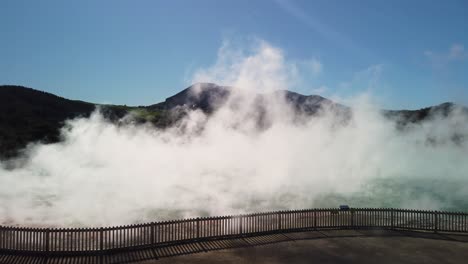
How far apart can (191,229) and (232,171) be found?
2249 cm

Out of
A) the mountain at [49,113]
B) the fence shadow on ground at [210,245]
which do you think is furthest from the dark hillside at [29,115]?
the fence shadow on ground at [210,245]

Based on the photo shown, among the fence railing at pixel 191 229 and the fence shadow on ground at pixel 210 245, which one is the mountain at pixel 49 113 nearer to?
the fence railing at pixel 191 229

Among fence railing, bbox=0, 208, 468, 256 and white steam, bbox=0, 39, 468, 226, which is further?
white steam, bbox=0, 39, 468, 226

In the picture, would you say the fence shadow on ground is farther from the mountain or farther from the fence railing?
the mountain

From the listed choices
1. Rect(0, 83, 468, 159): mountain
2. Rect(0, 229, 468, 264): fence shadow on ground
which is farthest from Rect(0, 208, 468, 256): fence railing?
Rect(0, 83, 468, 159): mountain

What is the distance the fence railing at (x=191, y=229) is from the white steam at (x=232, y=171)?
497 centimetres

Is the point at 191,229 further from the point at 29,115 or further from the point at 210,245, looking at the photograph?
the point at 29,115

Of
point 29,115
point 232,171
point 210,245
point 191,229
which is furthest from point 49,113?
point 210,245

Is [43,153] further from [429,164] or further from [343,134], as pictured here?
[429,164]

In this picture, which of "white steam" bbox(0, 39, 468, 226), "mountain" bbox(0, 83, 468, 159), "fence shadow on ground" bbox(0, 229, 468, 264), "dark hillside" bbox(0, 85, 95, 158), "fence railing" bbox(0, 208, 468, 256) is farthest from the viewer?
"mountain" bbox(0, 83, 468, 159)

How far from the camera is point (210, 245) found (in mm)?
17125

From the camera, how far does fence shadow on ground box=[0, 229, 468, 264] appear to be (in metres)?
14.9

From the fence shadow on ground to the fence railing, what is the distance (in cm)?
32

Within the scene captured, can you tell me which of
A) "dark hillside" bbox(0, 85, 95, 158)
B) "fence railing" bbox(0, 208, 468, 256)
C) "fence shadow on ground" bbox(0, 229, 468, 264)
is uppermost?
"dark hillside" bbox(0, 85, 95, 158)
